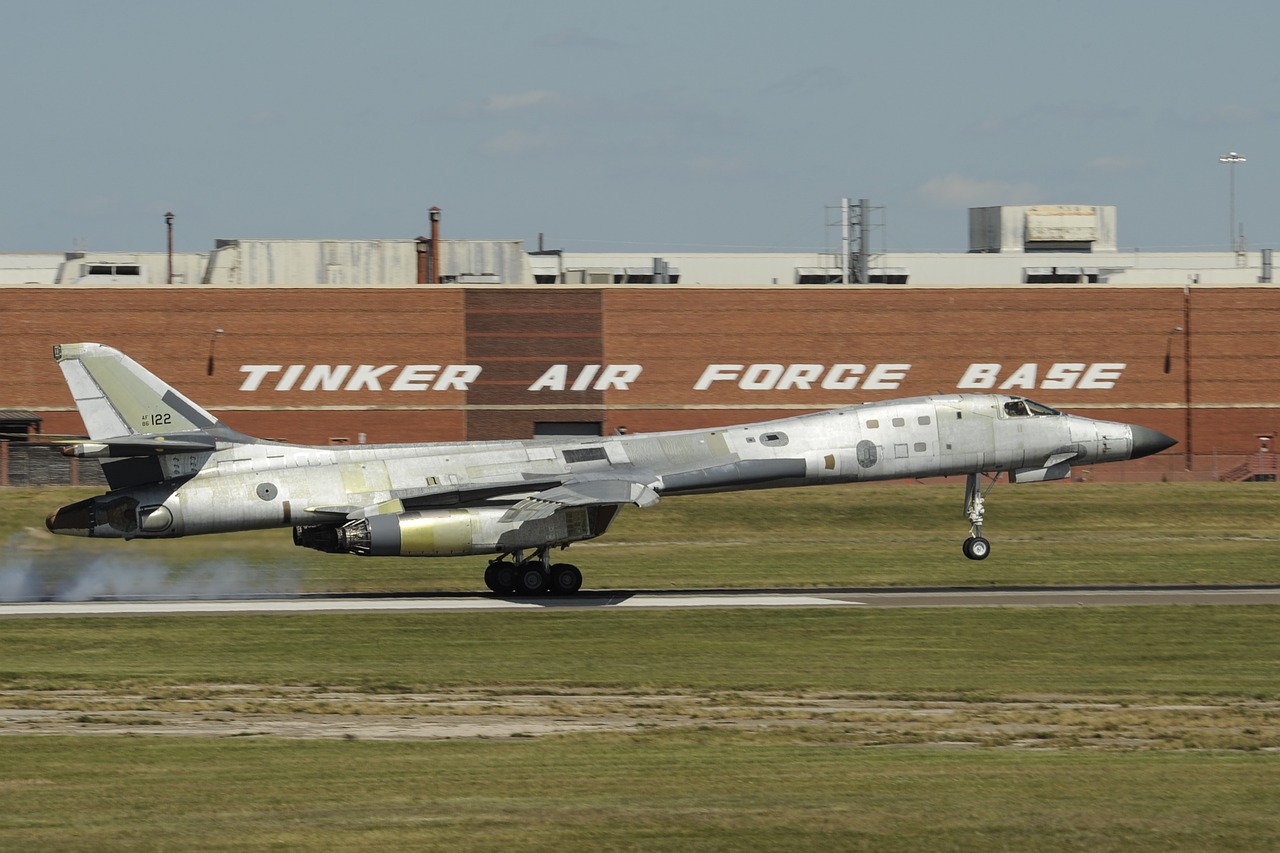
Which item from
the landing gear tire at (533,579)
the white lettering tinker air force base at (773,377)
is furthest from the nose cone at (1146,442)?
the white lettering tinker air force base at (773,377)

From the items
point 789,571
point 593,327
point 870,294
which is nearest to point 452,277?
point 593,327

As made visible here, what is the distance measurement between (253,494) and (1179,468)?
42650 millimetres

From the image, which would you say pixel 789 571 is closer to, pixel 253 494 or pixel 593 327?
pixel 253 494

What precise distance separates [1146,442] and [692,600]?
439 inches

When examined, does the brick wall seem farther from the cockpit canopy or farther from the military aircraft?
the military aircraft

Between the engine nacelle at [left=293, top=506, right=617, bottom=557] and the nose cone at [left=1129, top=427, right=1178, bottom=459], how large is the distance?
12.0m

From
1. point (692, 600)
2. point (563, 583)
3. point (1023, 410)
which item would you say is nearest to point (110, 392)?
point (563, 583)

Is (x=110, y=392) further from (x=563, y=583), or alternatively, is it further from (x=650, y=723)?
(x=650, y=723)

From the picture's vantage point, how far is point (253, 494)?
96.8ft

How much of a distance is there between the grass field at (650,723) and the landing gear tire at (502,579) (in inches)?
121

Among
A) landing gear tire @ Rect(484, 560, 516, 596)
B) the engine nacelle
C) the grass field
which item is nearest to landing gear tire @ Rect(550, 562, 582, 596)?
landing gear tire @ Rect(484, 560, 516, 596)

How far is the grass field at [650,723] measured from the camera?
39.5 feet

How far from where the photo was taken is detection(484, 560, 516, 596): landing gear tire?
30828 mm

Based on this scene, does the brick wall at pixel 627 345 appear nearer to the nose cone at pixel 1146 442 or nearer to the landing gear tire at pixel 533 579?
the nose cone at pixel 1146 442
